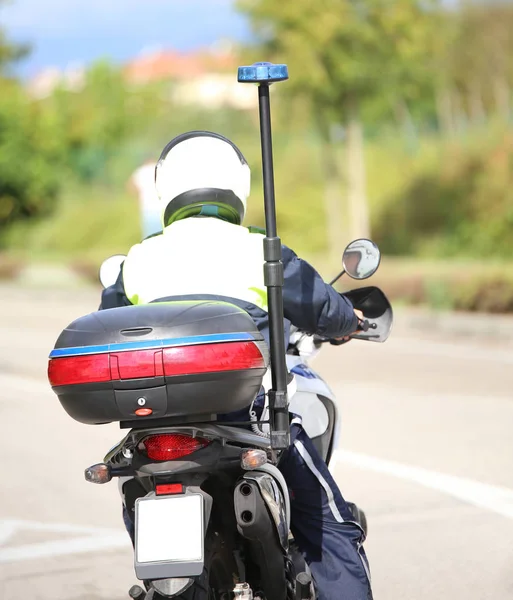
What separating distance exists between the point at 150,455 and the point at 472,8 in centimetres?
2672

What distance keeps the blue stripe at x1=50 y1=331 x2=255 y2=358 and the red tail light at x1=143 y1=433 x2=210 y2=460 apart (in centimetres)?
27

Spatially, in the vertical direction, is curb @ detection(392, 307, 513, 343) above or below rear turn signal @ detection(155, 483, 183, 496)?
below

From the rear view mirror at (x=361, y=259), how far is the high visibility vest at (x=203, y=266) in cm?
41

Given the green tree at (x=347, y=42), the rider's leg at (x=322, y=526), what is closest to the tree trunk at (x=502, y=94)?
the green tree at (x=347, y=42)

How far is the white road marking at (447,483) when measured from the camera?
258 inches

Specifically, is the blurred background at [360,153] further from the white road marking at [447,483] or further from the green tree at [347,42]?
the white road marking at [447,483]

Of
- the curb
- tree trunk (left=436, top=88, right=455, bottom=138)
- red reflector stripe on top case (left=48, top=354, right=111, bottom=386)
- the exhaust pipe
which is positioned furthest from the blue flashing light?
tree trunk (left=436, top=88, right=455, bottom=138)

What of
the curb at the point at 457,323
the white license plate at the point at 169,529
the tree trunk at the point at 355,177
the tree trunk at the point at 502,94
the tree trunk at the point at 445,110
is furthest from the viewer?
the tree trunk at the point at 445,110

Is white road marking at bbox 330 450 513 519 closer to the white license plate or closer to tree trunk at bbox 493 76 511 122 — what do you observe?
the white license plate

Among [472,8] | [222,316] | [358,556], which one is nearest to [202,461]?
[222,316]

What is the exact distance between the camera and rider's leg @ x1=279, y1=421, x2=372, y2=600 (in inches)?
156

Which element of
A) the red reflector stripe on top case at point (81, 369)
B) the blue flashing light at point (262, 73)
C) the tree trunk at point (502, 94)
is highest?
the blue flashing light at point (262, 73)

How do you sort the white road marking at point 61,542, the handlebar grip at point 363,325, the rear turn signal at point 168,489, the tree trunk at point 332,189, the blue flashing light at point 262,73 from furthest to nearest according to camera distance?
the tree trunk at point 332,189 → the white road marking at point 61,542 → the handlebar grip at point 363,325 → the blue flashing light at point 262,73 → the rear turn signal at point 168,489

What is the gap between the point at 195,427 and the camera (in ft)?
11.4
